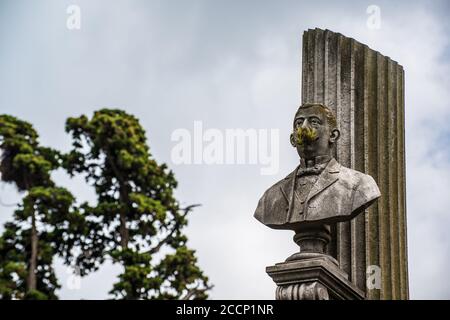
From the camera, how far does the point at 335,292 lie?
16719 millimetres

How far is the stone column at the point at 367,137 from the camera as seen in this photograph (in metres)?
17.5

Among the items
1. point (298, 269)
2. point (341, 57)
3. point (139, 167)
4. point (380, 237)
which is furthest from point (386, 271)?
point (139, 167)

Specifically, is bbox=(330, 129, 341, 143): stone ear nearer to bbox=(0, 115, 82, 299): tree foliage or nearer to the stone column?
the stone column

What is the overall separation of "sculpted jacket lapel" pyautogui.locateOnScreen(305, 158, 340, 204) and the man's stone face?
0.62 ft

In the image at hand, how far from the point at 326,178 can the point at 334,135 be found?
0.53 metres

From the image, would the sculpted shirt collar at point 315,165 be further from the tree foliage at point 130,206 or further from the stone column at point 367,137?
the tree foliage at point 130,206

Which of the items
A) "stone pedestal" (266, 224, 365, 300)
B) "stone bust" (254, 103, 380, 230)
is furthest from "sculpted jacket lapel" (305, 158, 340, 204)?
"stone pedestal" (266, 224, 365, 300)

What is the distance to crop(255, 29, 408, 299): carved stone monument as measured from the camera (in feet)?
55.1

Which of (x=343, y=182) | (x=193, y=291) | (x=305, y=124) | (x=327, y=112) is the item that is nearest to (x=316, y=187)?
(x=343, y=182)

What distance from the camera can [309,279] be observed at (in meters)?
16.5

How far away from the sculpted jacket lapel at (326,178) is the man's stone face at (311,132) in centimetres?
19

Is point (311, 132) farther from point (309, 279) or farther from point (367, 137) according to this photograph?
point (309, 279)

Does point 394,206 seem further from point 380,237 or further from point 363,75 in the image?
point 363,75

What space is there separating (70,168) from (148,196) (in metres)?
2.50
